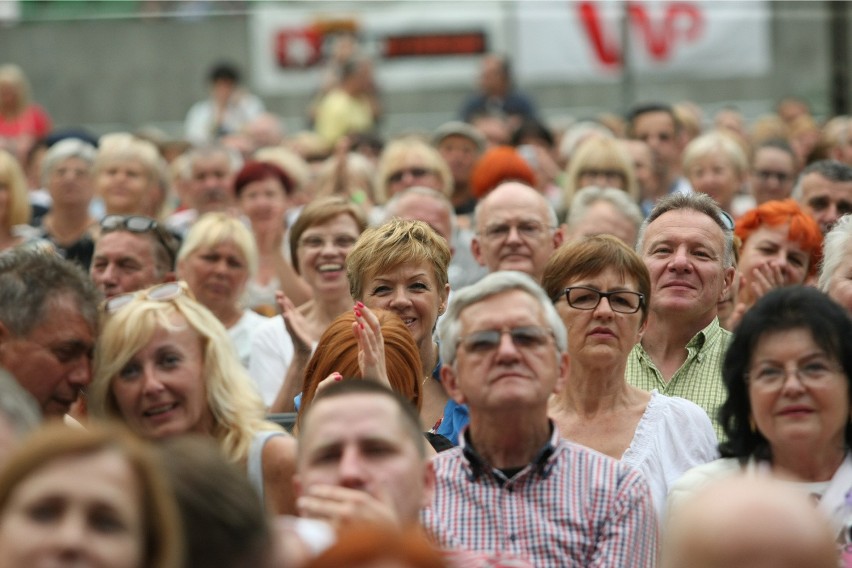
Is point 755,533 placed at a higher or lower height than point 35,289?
lower

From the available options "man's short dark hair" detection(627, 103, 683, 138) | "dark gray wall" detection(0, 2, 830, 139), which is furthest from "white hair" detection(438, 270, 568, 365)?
"dark gray wall" detection(0, 2, 830, 139)

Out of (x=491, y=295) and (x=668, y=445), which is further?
(x=668, y=445)

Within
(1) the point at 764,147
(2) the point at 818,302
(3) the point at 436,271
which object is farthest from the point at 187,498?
(1) the point at 764,147

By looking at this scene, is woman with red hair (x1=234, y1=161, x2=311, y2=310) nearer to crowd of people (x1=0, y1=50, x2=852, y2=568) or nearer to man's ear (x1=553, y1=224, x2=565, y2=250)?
crowd of people (x1=0, y1=50, x2=852, y2=568)

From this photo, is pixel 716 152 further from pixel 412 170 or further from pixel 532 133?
pixel 532 133

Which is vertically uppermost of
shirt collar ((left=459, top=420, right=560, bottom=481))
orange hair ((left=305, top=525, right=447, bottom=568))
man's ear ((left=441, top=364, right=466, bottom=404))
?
orange hair ((left=305, top=525, right=447, bottom=568))

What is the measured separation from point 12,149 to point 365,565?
1183 cm

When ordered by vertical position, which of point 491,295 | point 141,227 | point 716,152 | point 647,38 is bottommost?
point 716,152

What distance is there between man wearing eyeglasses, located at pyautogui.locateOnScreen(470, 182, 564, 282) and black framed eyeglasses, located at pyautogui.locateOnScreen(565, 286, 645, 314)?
1.90 meters

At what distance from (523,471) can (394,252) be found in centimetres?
209

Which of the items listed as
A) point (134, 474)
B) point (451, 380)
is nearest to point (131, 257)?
point (451, 380)

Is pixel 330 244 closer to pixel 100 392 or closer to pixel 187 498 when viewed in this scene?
pixel 100 392

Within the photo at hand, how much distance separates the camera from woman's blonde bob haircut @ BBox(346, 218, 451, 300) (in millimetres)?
6746

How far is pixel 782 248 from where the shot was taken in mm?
7621
